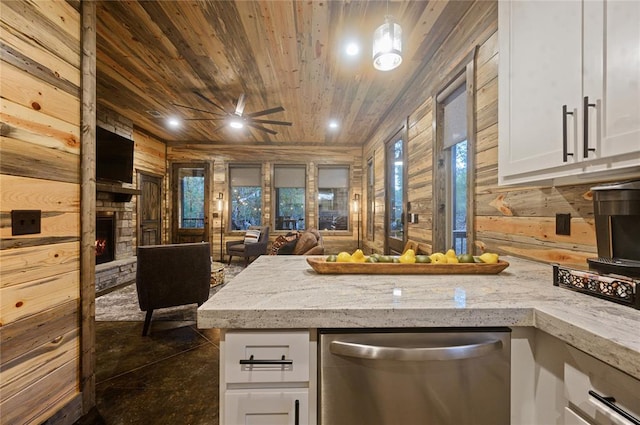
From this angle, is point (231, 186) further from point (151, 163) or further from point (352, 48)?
point (352, 48)

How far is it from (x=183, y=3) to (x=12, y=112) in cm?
164

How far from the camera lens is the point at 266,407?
0.84 meters

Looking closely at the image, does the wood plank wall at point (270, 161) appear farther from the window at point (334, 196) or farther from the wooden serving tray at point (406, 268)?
the wooden serving tray at point (406, 268)

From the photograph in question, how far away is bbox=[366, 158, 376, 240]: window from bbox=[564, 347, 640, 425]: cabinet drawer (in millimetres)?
5231

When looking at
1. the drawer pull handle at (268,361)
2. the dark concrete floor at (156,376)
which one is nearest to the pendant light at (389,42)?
the drawer pull handle at (268,361)

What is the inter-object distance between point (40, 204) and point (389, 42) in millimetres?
2353

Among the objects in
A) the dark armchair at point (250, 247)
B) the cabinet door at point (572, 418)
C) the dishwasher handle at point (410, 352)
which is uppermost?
the dishwasher handle at point (410, 352)

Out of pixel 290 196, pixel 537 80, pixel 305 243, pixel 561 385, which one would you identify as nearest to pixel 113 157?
pixel 305 243

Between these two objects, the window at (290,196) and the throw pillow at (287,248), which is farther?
the window at (290,196)

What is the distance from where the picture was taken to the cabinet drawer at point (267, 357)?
0.84m

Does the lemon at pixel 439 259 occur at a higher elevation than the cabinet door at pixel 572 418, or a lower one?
higher

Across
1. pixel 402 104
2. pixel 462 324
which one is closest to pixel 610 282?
pixel 462 324

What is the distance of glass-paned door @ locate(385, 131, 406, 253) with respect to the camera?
4.09 metres

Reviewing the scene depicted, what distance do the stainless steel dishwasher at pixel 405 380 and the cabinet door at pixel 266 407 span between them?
0.06 m
